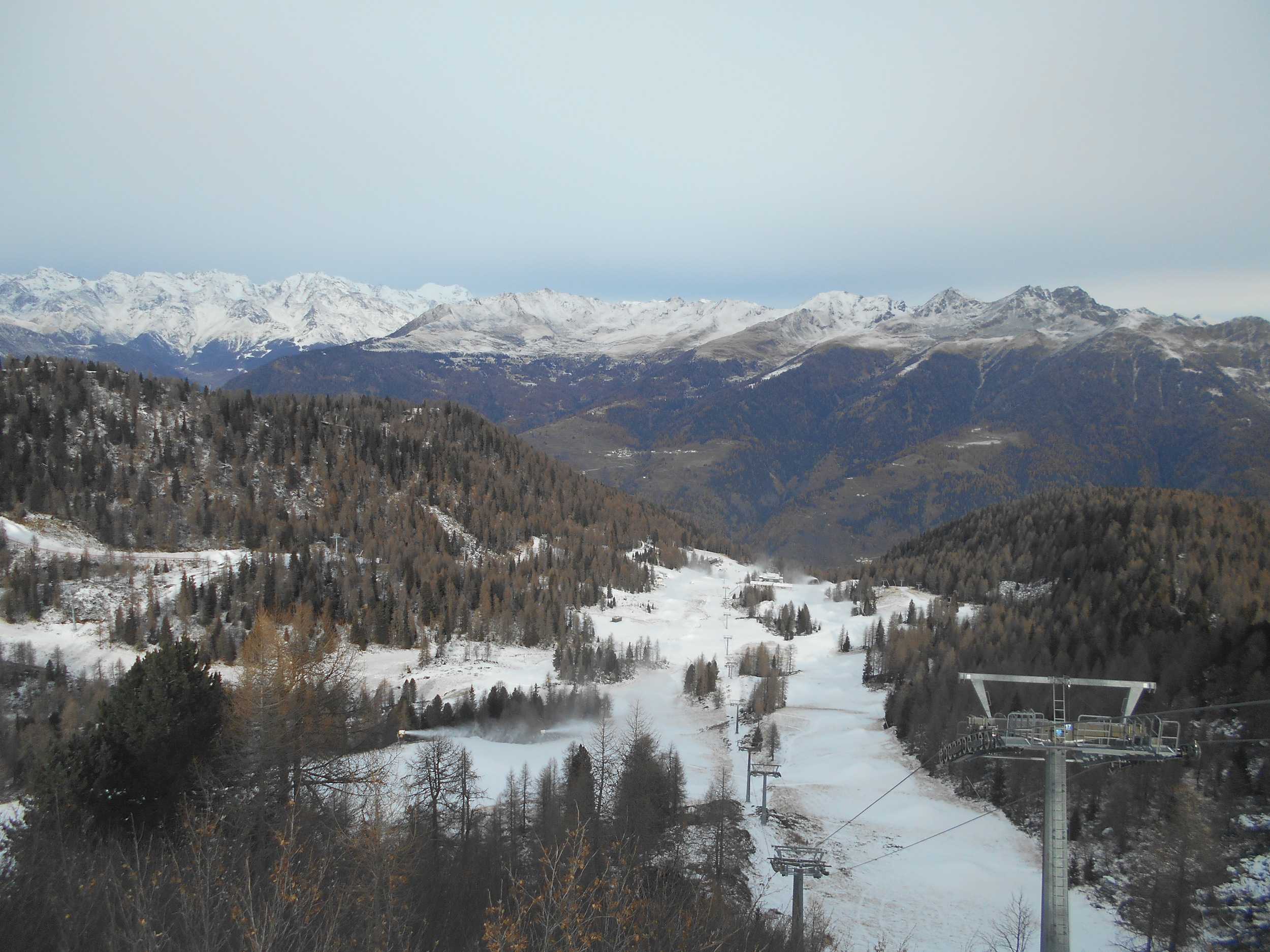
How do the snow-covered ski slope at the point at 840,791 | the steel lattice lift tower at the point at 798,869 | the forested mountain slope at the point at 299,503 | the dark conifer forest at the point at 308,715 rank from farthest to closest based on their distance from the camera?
the forested mountain slope at the point at 299,503 → the snow-covered ski slope at the point at 840,791 → the steel lattice lift tower at the point at 798,869 → the dark conifer forest at the point at 308,715

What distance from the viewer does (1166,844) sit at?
43.7 meters

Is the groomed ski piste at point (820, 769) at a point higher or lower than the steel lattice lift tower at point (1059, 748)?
lower

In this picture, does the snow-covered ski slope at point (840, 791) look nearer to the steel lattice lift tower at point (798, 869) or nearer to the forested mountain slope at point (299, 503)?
the steel lattice lift tower at point (798, 869)

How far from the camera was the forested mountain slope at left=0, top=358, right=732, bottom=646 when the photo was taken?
411 feet

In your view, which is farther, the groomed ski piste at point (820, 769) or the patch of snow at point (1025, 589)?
the patch of snow at point (1025, 589)

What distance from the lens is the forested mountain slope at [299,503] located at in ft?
411

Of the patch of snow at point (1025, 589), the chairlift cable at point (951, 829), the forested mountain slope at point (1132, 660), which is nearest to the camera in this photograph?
the forested mountain slope at point (1132, 660)

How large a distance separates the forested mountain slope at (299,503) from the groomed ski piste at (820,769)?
38.3 feet

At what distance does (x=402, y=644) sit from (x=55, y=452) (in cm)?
8474

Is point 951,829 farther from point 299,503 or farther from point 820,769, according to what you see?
point 299,503

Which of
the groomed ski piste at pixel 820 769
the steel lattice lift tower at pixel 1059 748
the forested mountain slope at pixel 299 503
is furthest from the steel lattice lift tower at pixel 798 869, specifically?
the forested mountain slope at pixel 299 503

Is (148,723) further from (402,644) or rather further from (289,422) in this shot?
(289,422)

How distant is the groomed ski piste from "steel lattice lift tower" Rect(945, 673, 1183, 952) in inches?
1058

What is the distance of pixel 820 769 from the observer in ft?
271
